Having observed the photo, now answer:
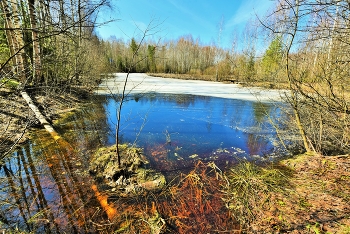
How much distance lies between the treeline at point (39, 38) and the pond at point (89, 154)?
5.28ft

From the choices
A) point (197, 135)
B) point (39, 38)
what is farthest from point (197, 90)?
point (39, 38)

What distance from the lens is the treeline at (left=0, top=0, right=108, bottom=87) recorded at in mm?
1548

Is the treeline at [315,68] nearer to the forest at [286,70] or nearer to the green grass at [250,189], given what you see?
the forest at [286,70]

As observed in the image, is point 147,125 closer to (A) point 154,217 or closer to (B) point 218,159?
(B) point 218,159

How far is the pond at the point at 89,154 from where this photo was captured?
8.18 ft

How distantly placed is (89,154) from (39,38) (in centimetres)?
348

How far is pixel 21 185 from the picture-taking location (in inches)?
119

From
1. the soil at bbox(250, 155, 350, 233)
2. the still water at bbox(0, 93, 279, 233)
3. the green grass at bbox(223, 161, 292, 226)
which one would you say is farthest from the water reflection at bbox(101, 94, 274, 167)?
the soil at bbox(250, 155, 350, 233)

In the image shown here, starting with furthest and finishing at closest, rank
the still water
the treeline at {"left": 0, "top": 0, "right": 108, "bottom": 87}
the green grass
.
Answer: the green grass → the still water → the treeline at {"left": 0, "top": 0, "right": 108, "bottom": 87}

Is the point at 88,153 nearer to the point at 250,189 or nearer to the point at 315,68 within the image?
the point at 250,189

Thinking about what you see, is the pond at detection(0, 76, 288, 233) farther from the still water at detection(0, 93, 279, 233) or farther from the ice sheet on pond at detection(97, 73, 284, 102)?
the ice sheet on pond at detection(97, 73, 284, 102)

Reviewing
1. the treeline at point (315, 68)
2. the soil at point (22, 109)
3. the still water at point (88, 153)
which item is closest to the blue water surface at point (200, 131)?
the still water at point (88, 153)

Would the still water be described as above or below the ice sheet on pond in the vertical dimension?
below

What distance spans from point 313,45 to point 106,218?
4433 mm
